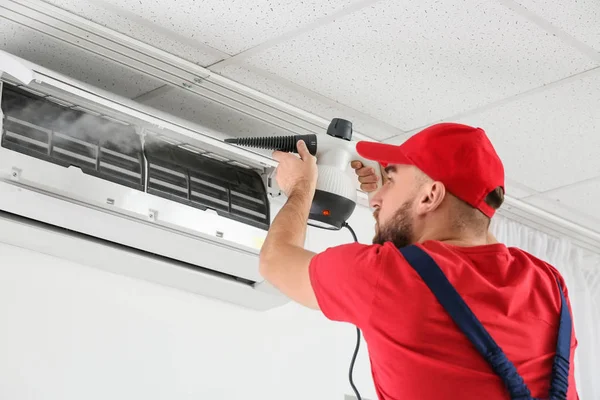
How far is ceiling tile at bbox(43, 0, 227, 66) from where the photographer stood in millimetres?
1708

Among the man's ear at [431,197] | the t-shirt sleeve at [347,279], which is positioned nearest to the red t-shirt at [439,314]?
the t-shirt sleeve at [347,279]

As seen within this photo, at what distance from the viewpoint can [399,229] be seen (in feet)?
4.79

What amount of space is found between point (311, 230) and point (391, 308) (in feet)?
4.05

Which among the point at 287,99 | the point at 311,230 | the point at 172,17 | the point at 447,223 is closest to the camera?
the point at 447,223

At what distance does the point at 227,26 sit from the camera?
175cm

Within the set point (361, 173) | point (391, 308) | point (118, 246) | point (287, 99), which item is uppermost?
point (287, 99)

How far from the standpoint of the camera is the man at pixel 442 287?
Answer: 123 centimetres

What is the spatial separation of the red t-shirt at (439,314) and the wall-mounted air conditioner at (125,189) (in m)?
0.64

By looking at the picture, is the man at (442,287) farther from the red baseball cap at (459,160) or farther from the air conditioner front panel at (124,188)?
the air conditioner front panel at (124,188)

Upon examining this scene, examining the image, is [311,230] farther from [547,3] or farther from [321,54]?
[547,3]

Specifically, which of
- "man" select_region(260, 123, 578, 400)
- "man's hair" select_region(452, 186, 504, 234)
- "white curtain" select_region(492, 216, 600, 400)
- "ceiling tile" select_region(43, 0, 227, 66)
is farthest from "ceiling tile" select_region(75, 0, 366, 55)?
"white curtain" select_region(492, 216, 600, 400)

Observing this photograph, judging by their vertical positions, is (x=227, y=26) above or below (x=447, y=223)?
above

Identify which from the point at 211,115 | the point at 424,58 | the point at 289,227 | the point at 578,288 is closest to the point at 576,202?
the point at 578,288

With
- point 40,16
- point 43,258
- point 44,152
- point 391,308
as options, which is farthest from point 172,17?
point 391,308
